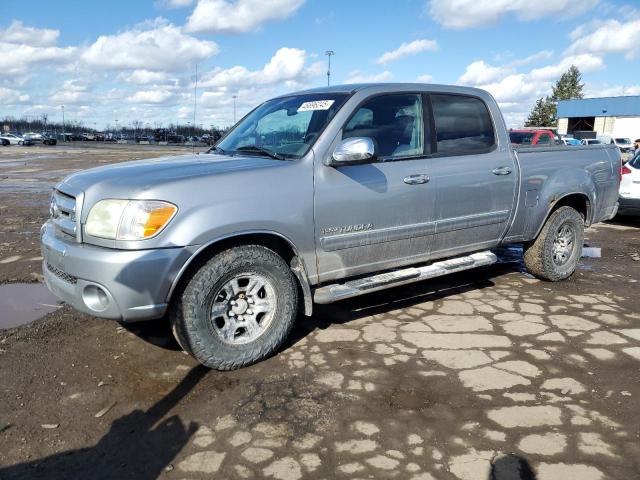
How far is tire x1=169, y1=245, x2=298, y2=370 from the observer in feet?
11.3

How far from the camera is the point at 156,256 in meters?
3.21

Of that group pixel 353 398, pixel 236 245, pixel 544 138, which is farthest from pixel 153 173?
pixel 544 138

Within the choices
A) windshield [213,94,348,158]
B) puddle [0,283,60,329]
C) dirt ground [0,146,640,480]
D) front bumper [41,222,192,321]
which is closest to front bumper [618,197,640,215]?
dirt ground [0,146,640,480]

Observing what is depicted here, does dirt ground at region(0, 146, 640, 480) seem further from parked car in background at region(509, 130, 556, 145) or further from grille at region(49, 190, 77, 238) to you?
parked car in background at region(509, 130, 556, 145)

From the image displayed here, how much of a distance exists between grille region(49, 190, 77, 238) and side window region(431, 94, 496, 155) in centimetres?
294

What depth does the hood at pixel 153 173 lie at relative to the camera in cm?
335

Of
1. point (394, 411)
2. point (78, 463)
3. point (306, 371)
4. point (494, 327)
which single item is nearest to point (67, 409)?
point (78, 463)

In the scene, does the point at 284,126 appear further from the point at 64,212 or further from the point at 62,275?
the point at 62,275

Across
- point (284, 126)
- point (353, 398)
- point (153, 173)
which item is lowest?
point (353, 398)

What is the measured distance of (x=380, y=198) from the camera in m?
4.09

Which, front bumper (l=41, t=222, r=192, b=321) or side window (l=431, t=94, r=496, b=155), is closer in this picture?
front bumper (l=41, t=222, r=192, b=321)

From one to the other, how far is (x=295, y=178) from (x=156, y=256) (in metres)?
1.10

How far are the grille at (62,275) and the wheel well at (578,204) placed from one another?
4.65 m

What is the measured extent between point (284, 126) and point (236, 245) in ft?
4.22
